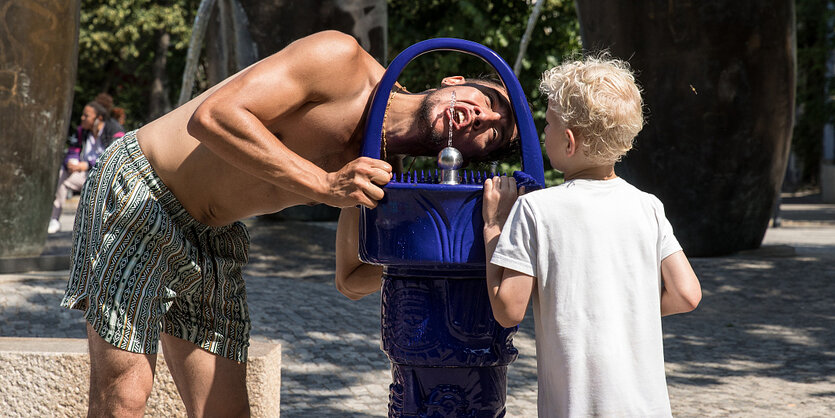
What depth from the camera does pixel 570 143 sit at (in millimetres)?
2068

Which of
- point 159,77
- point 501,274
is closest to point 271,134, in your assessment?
point 501,274

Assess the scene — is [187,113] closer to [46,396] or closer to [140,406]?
[140,406]

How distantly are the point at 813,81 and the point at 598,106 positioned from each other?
23.6 meters

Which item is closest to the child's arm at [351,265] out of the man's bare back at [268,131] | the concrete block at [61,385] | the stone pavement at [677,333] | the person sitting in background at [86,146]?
the man's bare back at [268,131]

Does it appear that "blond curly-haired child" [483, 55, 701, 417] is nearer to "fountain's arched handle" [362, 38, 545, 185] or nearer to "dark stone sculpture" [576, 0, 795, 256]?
"fountain's arched handle" [362, 38, 545, 185]

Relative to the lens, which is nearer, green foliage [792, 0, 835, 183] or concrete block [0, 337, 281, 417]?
concrete block [0, 337, 281, 417]

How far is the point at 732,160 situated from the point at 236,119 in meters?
6.72

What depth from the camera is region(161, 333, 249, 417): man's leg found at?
2.68m

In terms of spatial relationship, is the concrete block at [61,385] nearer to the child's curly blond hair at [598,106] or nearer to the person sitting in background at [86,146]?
the child's curly blond hair at [598,106]

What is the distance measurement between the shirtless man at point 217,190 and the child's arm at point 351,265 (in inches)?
5.4

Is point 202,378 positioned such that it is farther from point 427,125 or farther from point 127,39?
point 127,39

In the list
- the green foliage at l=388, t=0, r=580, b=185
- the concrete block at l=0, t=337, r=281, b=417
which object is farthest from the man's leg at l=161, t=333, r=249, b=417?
the green foliage at l=388, t=0, r=580, b=185

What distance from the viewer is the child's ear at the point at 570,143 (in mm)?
2059

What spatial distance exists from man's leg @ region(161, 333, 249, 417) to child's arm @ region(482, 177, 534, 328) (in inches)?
38.3
